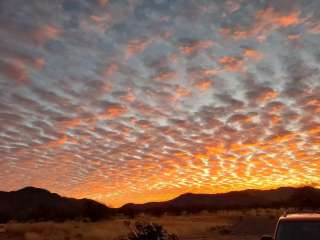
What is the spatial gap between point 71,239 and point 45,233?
15.7ft

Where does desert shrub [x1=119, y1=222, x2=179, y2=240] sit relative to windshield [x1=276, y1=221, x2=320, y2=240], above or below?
above

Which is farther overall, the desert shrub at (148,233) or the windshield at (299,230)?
the desert shrub at (148,233)

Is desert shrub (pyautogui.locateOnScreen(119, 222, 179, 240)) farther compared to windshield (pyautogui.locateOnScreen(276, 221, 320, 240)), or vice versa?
desert shrub (pyautogui.locateOnScreen(119, 222, 179, 240))

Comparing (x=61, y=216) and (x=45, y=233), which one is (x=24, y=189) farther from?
(x=45, y=233)

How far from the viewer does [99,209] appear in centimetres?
7406

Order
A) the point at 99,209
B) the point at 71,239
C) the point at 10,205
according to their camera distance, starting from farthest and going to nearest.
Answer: the point at 10,205
the point at 99,209
the point at 71,239

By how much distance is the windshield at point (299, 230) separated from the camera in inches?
446

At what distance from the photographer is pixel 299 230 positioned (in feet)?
37.6

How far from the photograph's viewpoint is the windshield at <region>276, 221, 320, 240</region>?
37.2 feet

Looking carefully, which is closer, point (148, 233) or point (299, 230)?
point (299, 230)

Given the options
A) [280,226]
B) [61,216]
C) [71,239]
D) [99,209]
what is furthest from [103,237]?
[61,216]

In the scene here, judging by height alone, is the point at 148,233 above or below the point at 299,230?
above

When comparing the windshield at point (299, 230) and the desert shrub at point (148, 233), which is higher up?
the desert shrub at point (148, 233)

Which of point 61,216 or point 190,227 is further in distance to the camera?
point 61,216
